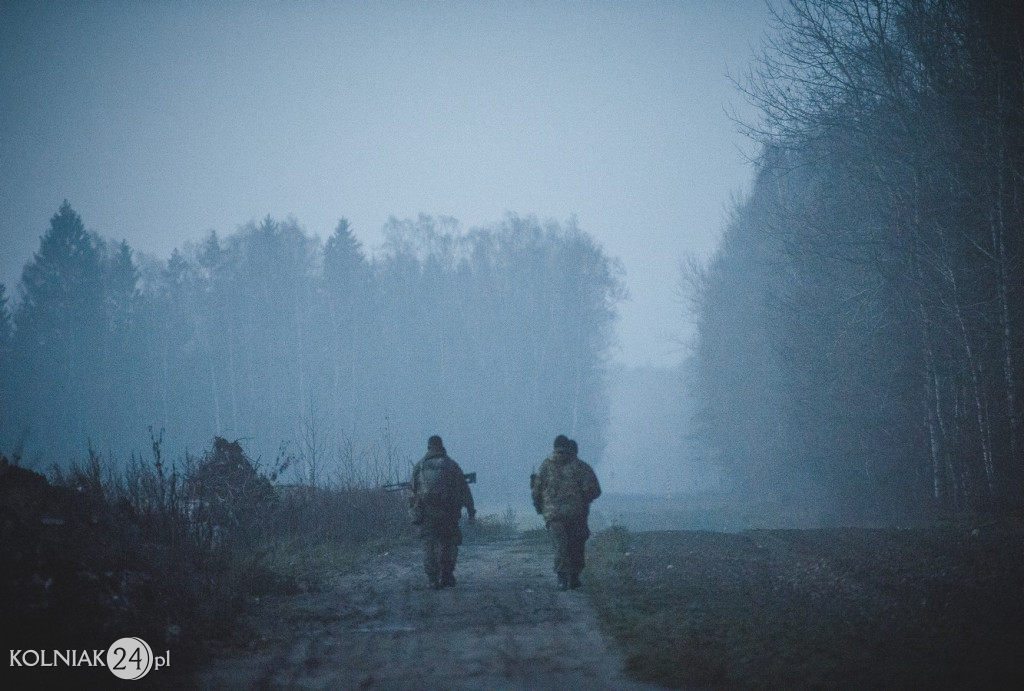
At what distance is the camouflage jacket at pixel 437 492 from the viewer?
8.99m

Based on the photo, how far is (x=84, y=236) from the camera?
42125 millimetres

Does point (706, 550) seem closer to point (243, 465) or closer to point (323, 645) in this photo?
point (323, 645)

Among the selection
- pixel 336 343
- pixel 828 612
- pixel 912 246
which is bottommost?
pixel 828 612

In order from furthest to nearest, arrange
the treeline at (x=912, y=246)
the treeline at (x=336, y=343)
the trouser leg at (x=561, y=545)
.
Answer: the treeline at (x=336, y=343)
the treeline at (x=912, y=246)
the trouser leg at (x=561, y=545)

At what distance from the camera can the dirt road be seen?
16.7ft

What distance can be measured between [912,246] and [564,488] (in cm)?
1089

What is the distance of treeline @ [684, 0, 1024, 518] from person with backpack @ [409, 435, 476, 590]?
32.1ft

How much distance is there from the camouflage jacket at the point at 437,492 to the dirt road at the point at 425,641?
0.98 meters

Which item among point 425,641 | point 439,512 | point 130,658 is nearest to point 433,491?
point 439,512

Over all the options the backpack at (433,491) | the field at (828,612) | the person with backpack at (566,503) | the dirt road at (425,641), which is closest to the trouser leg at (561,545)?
the person with backpack at (566,503)

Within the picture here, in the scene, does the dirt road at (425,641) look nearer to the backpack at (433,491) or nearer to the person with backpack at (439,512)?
the person with backpack at (439,512)

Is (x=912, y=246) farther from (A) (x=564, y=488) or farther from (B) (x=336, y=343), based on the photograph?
(B) (x=336, y=343)

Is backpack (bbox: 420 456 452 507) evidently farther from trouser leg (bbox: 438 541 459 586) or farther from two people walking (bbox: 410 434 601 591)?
trouser leg (bbox: 438 541 459 586)

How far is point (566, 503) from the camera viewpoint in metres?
8.75
